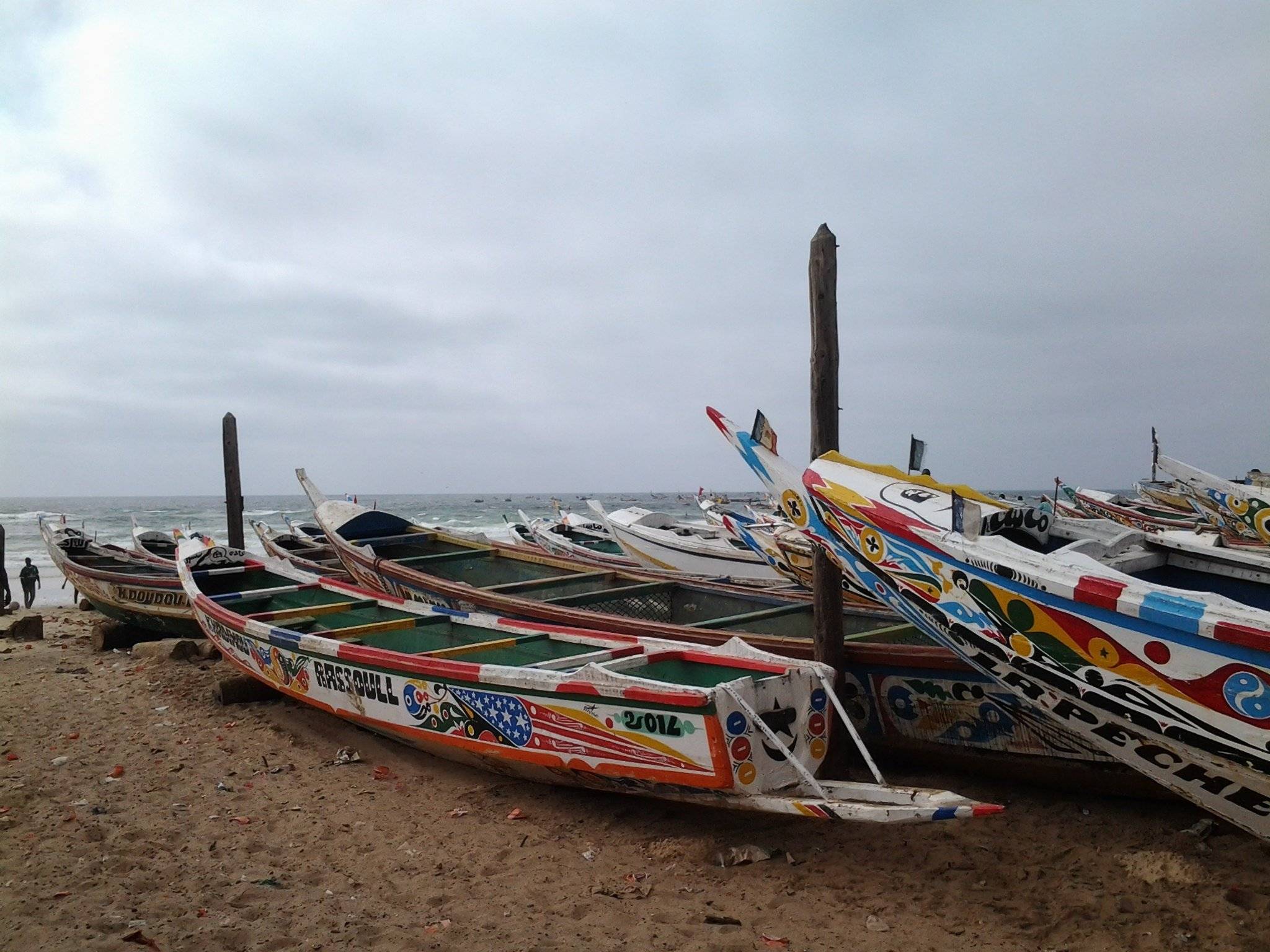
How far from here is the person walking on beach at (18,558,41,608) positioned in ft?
63.2

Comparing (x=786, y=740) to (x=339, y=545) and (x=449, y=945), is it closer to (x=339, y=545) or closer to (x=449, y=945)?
(x=449, y=945)

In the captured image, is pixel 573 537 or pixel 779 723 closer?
pixel 779 723

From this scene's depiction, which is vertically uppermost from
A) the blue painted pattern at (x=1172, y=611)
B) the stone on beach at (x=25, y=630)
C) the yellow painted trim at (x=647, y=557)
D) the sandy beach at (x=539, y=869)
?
the blue painted pattern at (x=1172, y=611)

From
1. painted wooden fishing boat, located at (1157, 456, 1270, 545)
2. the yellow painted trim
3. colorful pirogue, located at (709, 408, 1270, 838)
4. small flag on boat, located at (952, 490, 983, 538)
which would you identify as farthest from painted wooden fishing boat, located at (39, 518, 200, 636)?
painted wooden fishing boat, located at (1157, 456, 1270, 545)

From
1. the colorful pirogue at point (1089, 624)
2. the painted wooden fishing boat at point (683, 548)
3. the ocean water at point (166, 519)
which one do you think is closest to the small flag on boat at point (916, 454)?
the colorful pirogue at point (1089, 624)

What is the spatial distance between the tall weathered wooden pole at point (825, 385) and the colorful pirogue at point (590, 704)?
0.67 meters

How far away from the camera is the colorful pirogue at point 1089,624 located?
3.37m

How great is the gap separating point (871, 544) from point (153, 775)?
5444 mm

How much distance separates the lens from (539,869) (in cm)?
443

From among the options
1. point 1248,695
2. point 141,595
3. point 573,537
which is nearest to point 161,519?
point 573,537

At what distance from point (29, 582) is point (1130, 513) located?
26.2 m

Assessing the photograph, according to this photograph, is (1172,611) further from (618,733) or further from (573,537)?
(573,537)

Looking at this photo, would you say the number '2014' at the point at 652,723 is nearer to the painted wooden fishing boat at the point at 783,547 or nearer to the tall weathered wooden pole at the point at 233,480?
the painted wooden fishing boat at the point at 783,547

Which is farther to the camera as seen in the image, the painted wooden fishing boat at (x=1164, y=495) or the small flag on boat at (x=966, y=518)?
the painted wooden fishing boat at (x=1164, y=495)
